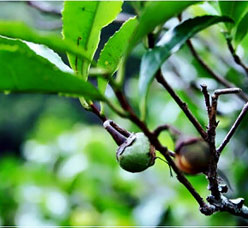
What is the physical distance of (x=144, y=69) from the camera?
0.49 meters

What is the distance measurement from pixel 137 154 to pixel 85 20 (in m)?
0.16

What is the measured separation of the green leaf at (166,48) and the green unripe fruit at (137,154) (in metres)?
0.07

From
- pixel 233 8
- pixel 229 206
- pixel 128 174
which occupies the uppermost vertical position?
pixel 233 8

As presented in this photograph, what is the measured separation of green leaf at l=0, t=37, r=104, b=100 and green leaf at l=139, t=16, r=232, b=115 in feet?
0.16

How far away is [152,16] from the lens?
47 centimetres

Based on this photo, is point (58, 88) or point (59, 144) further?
point (59, 144)

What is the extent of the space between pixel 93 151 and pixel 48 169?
0.25m

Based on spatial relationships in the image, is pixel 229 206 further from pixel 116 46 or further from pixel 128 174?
pixel 128 174

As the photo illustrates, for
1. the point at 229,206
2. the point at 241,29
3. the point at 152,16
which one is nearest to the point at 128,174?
the point at 241,29

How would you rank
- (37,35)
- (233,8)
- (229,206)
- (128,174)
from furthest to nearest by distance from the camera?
(128,174) → (233,8) → (229,206) → (37,35)

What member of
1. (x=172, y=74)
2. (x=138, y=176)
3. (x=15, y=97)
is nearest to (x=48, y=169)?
(x=138, y=176)

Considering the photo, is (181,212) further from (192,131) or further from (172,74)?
(172,74)

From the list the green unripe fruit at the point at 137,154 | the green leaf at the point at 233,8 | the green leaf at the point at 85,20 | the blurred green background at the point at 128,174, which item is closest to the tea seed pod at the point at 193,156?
the green unripe fruit at the point at 137,154

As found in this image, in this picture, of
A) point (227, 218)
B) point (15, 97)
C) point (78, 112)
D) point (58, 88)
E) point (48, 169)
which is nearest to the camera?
point (58, 88)
